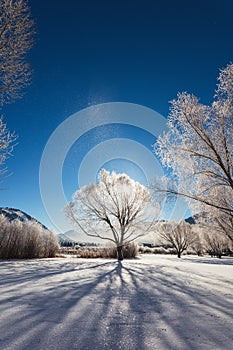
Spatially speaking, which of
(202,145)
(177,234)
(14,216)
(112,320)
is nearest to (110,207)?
(202,145)

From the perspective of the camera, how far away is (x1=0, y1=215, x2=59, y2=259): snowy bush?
1161 cm

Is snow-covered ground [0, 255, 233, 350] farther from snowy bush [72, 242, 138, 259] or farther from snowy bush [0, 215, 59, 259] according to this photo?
snowy bush [72, 242, 138, 259]

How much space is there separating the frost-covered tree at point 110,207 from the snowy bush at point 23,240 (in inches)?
113

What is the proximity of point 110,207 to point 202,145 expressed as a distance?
10.3 m

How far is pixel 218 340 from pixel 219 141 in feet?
20.4

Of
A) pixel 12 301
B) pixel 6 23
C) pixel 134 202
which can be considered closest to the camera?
pixel 12 301

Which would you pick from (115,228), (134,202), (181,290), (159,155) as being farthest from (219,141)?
(115,228)

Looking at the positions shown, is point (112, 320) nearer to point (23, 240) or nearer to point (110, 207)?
point (23, 240)

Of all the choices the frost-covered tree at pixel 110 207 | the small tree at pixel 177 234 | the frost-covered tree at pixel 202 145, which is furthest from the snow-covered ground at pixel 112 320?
the small tree at pixel 177 234

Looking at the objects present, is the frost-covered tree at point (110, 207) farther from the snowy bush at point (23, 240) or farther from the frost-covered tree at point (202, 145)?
the frost-covered tree at point (202, 145)

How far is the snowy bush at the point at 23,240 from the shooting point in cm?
1161

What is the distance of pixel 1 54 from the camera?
5.49 meters

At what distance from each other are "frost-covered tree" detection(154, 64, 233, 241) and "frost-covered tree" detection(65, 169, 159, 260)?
8.15 m

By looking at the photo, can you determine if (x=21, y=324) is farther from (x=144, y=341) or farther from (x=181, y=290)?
(x=181, y=290)
